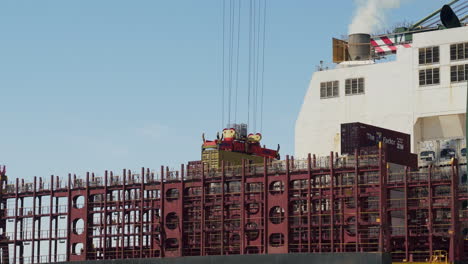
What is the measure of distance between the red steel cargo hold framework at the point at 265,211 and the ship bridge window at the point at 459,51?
15.7 m

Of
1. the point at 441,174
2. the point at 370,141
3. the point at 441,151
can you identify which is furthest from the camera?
the point at 441,151

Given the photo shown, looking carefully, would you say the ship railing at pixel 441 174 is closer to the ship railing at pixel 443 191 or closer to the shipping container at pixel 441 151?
the ship railing at pixel 443 191

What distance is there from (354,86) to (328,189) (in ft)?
74.9

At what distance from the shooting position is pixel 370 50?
12625 cm

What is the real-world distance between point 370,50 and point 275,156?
652 inches

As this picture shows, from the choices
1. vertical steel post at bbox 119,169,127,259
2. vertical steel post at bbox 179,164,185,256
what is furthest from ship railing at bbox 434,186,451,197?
vertical steel post at bbox 119,169,127,259

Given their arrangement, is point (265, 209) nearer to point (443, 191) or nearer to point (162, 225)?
point (162, 225)

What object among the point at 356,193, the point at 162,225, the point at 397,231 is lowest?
Answer: the point at 397,231

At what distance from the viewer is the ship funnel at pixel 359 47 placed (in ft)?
413

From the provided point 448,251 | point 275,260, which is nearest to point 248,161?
point 275,260

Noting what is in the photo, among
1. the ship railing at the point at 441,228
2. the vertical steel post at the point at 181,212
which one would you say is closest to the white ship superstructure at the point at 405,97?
the ship railing at the point at 441,228

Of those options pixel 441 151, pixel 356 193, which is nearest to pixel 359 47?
pixel 441 151

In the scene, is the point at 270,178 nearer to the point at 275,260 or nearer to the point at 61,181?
the point at 275,260

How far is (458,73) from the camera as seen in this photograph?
370 ft
